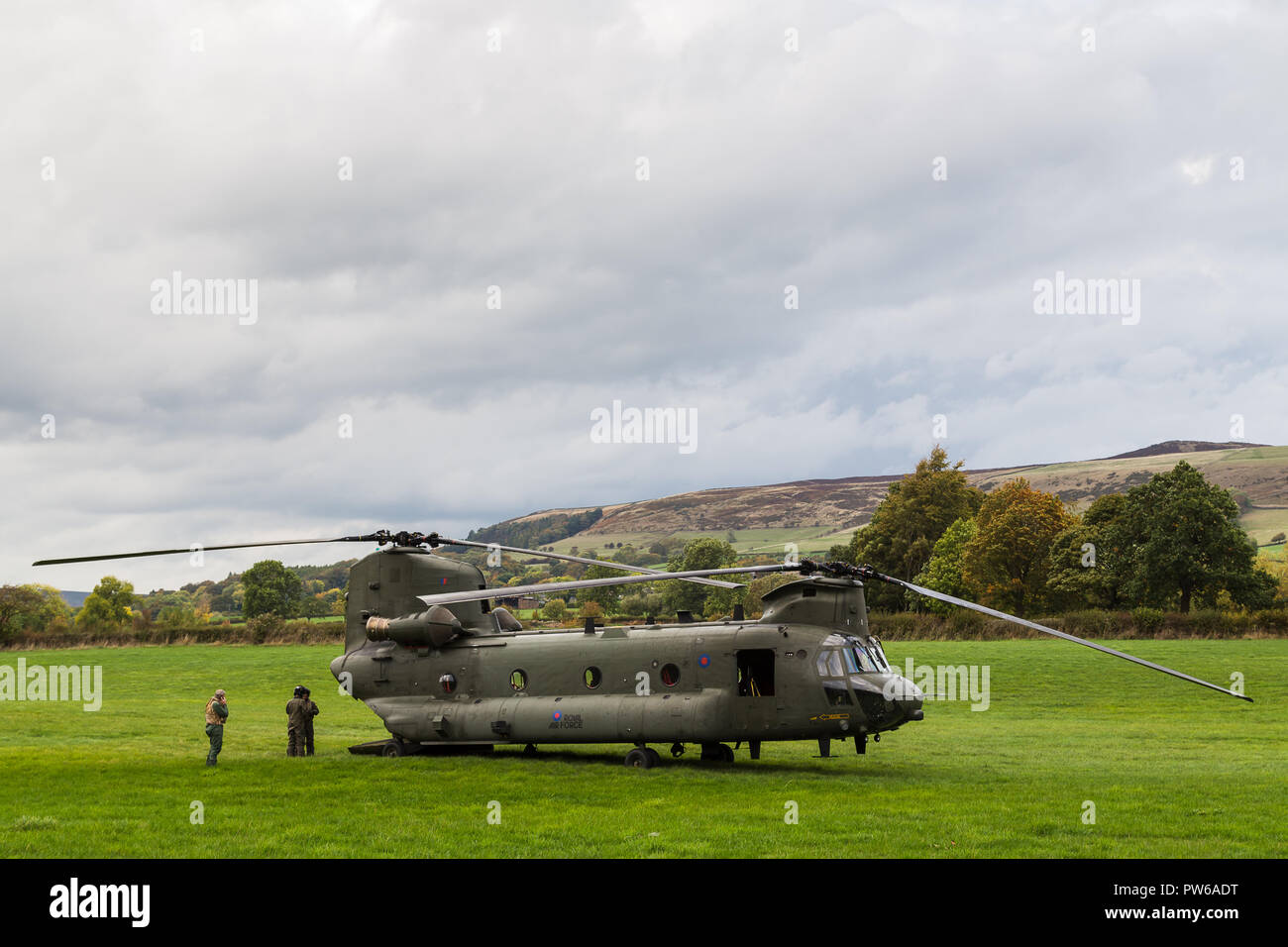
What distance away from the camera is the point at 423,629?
2975 centimetres

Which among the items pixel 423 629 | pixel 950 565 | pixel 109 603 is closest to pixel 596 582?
pixel 423 629

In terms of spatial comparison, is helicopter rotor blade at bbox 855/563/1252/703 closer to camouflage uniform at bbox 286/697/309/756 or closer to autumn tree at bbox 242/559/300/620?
camouflage uniform at bbox 286/697/309/756

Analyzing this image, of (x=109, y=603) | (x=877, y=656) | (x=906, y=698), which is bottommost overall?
(x=109, y=603)

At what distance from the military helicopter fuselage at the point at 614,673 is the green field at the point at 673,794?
1150mm

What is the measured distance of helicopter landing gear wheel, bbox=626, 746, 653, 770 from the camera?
26.0 meters

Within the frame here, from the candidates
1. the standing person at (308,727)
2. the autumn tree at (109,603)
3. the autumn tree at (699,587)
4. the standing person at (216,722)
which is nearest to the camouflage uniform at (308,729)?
the standing person at (308,727)

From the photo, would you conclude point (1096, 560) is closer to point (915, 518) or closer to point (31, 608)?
point (915, 518)

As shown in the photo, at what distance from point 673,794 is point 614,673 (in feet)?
18.3

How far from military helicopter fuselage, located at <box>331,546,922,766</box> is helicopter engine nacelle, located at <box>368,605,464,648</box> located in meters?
0.04
